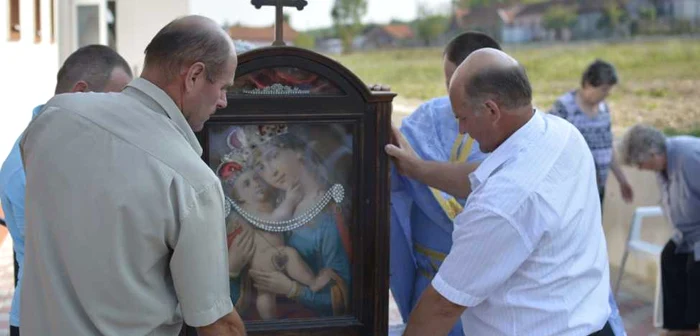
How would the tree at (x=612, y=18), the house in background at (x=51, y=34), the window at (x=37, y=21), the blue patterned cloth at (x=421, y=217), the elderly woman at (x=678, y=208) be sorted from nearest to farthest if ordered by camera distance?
1. the blue patterned cloth at (x=421, y=217)
2. the elderly woman at (x=678, y=208)
3. the house in background at (x=51, y=34)
4. the window at (x=37, y=21)
5. the tree at (x=612, y=18)

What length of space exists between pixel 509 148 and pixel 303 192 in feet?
1.88

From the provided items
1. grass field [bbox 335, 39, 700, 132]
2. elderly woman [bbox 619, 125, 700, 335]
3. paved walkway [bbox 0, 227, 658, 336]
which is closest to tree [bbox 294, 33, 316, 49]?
grass field [bbox 335, 39, 700, 132]

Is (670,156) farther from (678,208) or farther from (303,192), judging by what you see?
(303,192)

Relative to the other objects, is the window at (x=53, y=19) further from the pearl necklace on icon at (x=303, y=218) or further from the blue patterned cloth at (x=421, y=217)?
the pearl necklace on icon at (x=303, y=218)

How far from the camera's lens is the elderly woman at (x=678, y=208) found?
531 centimetres

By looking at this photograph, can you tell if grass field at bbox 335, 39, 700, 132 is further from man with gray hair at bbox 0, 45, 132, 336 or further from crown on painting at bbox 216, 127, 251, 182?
crown on painting at bbox 216, 127, 251, 182

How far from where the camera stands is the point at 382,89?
8.41ft

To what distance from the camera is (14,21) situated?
10602 mm

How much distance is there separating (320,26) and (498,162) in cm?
1708

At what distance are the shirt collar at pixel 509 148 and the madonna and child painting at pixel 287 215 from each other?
0.40 m

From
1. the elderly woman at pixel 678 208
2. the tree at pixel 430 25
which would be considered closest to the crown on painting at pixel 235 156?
the elderly woman at pixel 678 208

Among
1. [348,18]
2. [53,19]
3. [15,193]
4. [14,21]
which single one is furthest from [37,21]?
[15,193]

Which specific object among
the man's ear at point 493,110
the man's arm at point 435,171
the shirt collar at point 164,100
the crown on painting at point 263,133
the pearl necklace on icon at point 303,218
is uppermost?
the shirt collar at point 164,100

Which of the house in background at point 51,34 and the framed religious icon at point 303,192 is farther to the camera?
the house in background at point 51,34
